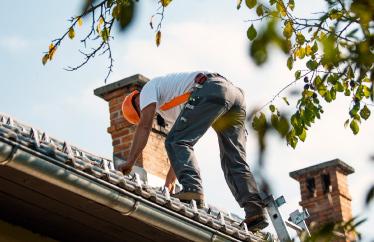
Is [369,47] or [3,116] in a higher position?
[3,116]

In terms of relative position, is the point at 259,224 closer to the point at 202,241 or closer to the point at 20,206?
the point at 202,241

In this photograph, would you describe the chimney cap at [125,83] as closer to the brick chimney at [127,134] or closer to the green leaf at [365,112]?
the brick chimney at [127,134]

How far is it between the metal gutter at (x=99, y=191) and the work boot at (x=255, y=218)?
88 cm

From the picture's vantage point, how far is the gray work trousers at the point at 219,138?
6328 mm

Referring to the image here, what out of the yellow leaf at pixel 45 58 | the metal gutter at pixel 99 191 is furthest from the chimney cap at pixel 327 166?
the metal gutter at pixel 99 191

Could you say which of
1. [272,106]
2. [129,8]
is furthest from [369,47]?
[272,106]

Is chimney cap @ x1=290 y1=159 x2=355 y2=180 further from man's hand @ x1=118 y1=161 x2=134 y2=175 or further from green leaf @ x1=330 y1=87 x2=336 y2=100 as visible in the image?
man's hand @ x1=118 y1=161 x2=134 y2=175

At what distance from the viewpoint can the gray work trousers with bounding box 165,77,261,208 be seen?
633 cm

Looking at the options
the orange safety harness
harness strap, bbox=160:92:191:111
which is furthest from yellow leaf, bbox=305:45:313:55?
harness strap, bbox=160:92:191:111

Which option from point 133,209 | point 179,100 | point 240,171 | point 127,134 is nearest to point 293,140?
point 240,171

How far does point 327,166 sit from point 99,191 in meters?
8.45

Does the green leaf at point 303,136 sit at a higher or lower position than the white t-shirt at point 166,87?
lower

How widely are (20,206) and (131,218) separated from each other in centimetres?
53

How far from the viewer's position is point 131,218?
5.12m
